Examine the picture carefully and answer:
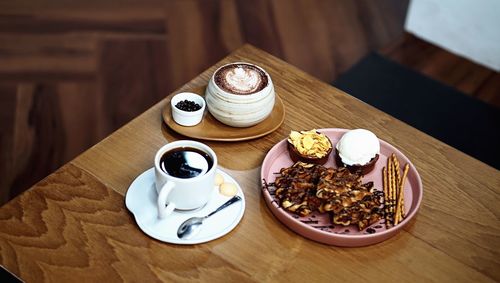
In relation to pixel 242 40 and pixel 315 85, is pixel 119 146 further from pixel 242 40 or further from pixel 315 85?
pixel 242 40

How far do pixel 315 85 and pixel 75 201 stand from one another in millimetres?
553

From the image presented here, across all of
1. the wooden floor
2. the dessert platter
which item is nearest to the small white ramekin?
the dessert platter

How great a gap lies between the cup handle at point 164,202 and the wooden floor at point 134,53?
947 millimetres

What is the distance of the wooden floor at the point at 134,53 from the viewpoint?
6.84 feet

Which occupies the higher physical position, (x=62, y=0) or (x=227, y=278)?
(x=227, y=278)

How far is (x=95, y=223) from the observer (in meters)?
1.11

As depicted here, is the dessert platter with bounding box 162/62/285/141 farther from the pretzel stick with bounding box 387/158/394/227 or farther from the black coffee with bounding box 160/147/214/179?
the pretzel stick with bounding box 387/158/394/227

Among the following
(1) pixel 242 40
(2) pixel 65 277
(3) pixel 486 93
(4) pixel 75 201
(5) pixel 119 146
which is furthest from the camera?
(1) pixel 242 40

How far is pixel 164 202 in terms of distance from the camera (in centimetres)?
107

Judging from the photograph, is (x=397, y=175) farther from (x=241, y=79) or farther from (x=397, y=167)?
(x=241, y=79)

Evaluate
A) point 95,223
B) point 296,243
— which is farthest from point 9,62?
point 296,243

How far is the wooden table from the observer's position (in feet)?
3.44

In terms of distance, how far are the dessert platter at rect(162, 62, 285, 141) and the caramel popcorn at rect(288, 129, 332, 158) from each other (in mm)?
74

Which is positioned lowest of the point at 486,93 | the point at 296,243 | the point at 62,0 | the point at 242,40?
the point at 486,93
